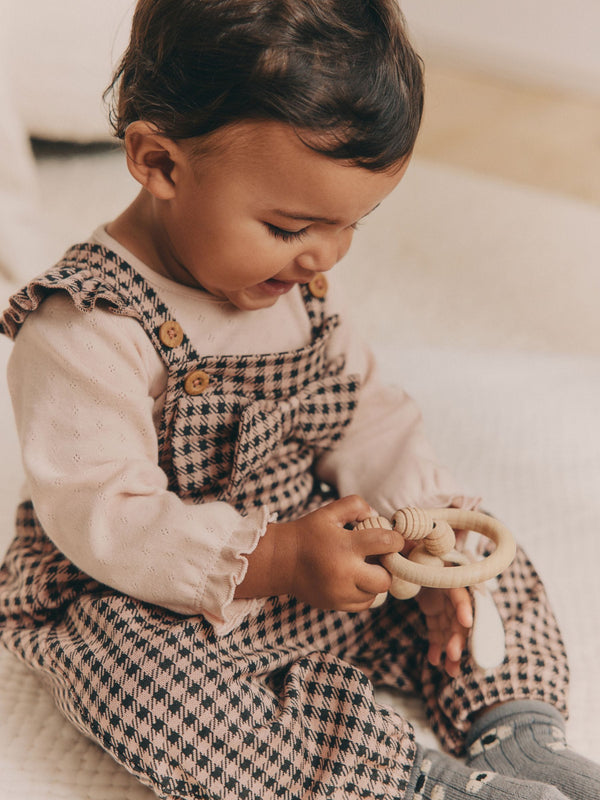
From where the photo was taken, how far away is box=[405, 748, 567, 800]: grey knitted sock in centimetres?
55

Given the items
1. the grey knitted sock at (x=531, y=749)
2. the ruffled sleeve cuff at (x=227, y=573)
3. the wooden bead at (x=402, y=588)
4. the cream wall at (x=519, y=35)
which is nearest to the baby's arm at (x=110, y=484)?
the ruffled sleeve cuff at (x=227, y=573)

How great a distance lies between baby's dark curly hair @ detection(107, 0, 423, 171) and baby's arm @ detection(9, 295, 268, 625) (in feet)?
0.50

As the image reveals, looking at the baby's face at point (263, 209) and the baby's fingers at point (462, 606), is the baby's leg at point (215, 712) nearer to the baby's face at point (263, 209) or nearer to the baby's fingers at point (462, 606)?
the baby's fingers at point (462, 606)

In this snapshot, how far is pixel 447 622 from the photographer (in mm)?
656

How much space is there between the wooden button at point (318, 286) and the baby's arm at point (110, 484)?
0.17 meters

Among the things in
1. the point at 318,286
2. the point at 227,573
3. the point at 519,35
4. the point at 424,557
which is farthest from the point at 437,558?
the point at 519,35

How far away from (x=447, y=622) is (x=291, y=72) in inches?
16.0

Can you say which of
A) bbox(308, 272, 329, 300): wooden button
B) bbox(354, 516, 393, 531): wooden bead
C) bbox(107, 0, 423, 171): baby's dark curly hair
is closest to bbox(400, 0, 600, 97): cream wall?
bbox(308, 272, 329, 300): wooden button

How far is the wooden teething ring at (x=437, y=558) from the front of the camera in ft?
1.78

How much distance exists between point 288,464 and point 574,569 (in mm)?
291

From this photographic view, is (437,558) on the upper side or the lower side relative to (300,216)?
lower

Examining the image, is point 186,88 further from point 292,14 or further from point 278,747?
point 278,747

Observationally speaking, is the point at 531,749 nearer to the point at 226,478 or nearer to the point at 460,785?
the point at 460,785

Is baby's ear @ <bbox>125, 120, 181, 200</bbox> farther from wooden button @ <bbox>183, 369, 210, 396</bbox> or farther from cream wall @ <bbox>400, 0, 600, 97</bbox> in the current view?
cream wall @ <bbox>400, 0, 600, 97</bbox>
